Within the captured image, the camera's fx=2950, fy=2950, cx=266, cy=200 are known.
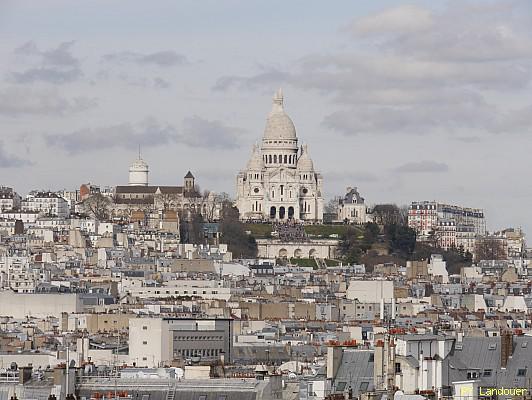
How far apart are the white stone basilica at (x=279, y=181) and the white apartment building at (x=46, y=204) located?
1153 cm

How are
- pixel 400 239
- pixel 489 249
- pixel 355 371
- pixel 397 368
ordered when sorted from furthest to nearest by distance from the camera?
pixel 489 249 < pixel 400 239 < pixel 355 371 < pixel 397 368

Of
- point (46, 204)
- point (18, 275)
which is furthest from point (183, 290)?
point (46, 204)

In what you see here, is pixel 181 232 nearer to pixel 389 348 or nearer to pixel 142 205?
pixel 142 205

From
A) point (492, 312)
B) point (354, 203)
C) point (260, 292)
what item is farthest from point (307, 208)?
point (492, 312)

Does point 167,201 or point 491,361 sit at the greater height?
point 167,201

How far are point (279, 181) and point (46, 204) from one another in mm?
18314

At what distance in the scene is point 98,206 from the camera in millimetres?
186000

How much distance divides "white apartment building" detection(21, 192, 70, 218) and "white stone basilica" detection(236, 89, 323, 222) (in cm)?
1153

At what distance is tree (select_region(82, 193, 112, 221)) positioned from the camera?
7205 inches

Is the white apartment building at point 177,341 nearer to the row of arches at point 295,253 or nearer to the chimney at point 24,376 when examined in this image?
the chimney at point 24,376

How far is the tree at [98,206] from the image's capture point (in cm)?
18300

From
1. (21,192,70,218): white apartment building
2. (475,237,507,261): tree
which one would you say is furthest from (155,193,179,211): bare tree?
(475,237,507,261): tree

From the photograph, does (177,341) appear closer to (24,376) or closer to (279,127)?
(24,376)

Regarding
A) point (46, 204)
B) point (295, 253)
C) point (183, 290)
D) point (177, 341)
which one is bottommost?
point (177, 341)
